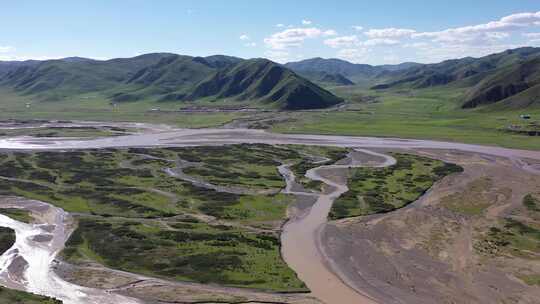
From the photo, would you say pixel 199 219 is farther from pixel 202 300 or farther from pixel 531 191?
pixel 531 191

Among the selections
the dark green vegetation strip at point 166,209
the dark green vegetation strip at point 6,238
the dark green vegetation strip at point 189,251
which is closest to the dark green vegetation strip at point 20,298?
the dark green vegetation strip at point 166,209

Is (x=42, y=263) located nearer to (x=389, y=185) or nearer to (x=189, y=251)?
(x=189, y=251)

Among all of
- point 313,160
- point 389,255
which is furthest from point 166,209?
point 313,160

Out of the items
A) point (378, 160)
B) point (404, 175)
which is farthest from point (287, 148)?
point (404, 175)

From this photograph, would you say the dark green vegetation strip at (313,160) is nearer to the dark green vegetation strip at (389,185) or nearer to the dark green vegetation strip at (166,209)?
the dark green vegetation strip at (166,209)

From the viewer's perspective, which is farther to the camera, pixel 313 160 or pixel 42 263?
pixel 313 160

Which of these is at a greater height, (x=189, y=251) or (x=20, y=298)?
(x=20, y=298)
